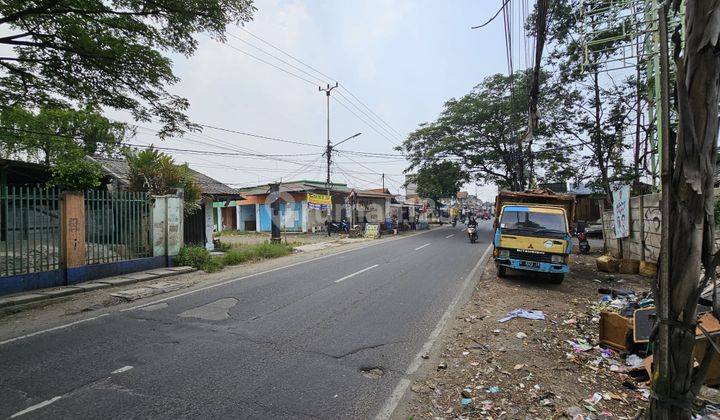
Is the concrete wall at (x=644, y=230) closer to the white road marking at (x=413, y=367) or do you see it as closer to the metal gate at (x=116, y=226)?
the white road marking at (x=413, y=367)

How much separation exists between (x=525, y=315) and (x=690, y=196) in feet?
17.1

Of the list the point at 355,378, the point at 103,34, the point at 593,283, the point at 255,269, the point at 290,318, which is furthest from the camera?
the point at 255,269

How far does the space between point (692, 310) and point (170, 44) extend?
10609 millimetres

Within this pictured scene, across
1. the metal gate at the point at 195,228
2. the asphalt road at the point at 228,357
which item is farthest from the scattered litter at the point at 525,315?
the metal gate at the point at 195,228

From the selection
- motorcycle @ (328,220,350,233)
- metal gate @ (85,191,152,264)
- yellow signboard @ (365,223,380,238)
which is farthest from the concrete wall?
motorcycle @ (328,220,350,233)

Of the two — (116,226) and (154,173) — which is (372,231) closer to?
(154,173)

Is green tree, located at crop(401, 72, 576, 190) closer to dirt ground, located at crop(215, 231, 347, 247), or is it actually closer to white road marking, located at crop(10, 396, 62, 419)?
dirt ground, located at crop(215, 231, 347, 247)

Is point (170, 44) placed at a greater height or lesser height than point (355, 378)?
greater

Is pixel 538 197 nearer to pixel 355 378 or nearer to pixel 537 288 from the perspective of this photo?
pixel 537 288

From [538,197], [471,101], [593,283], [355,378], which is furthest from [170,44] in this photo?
[471,101]

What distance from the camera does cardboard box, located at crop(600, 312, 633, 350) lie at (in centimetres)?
460

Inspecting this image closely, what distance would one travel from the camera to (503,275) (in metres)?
10.2

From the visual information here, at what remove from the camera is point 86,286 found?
845 cm

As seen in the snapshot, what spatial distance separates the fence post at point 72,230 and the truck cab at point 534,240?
421 inches
